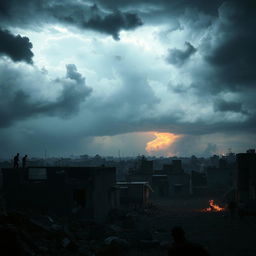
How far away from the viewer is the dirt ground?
63.9 feet

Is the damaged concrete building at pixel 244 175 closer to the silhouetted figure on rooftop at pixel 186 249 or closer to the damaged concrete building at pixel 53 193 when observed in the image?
the damaged concrete building at pixel 53 193

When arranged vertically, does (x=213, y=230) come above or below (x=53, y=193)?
below

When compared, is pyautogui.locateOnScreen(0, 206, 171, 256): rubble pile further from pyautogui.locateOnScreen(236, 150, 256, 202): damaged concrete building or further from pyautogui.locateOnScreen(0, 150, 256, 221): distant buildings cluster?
pyautogui.locateOnScreen(236, 150, 256, 202): damaged concrete building

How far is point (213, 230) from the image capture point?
25344 mm

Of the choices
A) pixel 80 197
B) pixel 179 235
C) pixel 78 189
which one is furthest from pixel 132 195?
pixel 179 235

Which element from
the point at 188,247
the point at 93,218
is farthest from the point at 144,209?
the point at 188,247

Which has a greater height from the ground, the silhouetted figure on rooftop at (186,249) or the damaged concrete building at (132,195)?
the silhouetted figure on rooftop at (186,249)

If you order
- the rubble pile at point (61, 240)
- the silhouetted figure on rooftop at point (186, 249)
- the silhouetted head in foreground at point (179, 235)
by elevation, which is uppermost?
the silhouetted head in foreground at point (179, 235)

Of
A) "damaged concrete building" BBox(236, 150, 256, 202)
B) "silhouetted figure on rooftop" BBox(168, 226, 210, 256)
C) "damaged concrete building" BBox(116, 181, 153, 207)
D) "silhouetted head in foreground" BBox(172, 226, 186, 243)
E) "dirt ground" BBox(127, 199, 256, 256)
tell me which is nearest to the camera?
"silhouetted figure on rooftop" BBox(168, 226, 210, 256)

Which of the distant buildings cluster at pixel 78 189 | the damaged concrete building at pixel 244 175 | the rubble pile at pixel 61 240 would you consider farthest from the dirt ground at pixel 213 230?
the damaged concrete building at pixel 244 175

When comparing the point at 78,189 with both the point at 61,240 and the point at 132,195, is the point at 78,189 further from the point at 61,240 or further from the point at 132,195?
the point at 132,195

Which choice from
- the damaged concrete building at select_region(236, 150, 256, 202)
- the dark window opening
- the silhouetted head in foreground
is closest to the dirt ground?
the damaged concrete building at select_region(236, 150, 256, 202)

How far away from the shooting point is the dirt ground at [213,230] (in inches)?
767

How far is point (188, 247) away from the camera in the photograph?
6648mm
